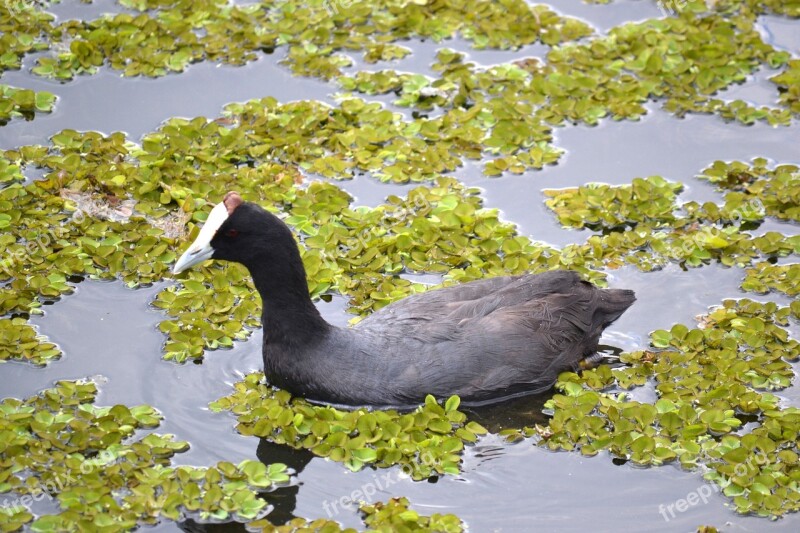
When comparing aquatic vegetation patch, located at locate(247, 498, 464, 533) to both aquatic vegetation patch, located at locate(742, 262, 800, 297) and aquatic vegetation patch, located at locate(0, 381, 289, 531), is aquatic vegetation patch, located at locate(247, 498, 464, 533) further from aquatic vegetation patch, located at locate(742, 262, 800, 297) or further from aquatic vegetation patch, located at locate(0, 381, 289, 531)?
aquatic vegetation patch, located at locate(742, 262, 800, 297)

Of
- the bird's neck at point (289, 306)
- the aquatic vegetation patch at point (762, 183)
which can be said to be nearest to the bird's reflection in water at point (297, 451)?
the bird's neck at point (289, 306)

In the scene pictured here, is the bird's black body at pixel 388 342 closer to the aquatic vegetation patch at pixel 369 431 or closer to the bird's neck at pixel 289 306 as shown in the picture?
the bird's neck at pixel 289 306

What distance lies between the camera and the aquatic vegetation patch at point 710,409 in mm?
6281

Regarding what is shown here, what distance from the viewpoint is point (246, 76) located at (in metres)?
9.88

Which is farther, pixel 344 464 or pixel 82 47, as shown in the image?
pixel 82 47

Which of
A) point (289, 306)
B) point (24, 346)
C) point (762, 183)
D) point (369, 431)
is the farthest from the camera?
point (762, 183)

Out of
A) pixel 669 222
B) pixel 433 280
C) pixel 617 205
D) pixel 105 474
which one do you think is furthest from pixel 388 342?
pixel 669 222

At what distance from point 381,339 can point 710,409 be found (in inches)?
77.2

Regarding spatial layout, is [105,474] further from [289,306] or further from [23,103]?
[23,103]

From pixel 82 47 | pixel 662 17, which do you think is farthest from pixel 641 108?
pixel 82 47

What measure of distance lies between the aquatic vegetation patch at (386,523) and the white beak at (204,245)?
5.15 ft

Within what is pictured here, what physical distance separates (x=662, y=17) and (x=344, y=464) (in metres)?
6.38

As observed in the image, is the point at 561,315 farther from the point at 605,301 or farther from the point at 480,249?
the point at 480,249

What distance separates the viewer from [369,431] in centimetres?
637
